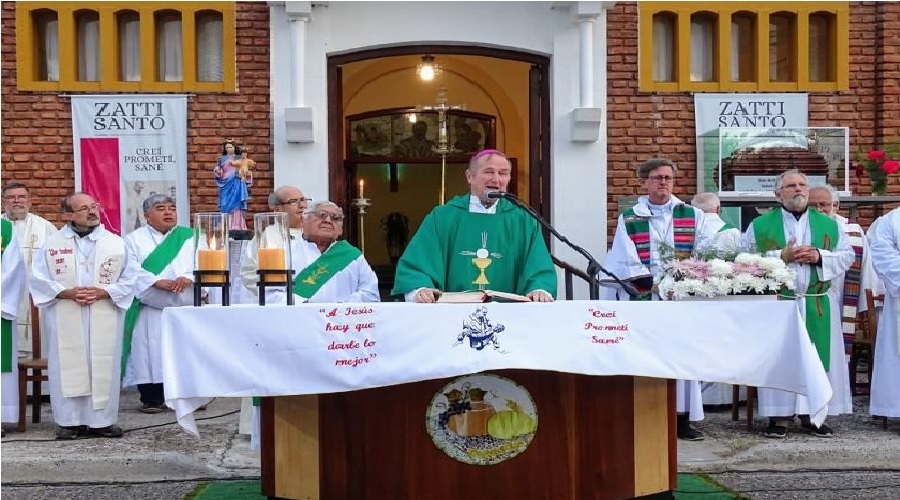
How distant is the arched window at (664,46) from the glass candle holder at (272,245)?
680 centimetres

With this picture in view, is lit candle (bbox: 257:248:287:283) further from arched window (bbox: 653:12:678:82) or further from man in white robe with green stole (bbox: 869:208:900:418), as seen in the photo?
arched window (bbox: 653:12:678:82)

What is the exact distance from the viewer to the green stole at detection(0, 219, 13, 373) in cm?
823

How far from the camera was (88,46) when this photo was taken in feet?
36.1

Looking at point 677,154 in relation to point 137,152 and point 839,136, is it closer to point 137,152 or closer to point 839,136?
point 839,136

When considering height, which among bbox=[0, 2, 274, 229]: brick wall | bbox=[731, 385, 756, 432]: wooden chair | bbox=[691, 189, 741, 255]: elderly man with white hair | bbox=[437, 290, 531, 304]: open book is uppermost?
bbox=[0, 2, 274, 229]: brick wall

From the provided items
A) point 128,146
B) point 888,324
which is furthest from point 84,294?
point 888,324

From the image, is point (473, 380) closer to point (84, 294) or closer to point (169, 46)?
point (84, 294)

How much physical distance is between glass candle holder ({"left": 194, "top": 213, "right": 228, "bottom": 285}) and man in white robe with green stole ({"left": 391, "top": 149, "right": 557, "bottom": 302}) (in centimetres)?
101

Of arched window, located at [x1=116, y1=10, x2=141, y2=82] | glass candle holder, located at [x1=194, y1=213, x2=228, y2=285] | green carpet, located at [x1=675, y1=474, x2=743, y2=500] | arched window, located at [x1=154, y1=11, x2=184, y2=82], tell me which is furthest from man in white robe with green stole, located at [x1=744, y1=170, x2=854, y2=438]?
arched window, located at [x1=116, y1=10, x2=141, y2=82]

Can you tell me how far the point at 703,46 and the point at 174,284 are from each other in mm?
6034

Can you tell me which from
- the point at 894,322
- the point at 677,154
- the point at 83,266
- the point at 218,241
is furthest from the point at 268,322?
the point at 677,154

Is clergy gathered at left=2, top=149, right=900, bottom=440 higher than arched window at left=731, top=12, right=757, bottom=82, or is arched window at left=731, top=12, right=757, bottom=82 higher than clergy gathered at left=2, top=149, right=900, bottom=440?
arched window at left=731, top=12, right=757, bottom=82

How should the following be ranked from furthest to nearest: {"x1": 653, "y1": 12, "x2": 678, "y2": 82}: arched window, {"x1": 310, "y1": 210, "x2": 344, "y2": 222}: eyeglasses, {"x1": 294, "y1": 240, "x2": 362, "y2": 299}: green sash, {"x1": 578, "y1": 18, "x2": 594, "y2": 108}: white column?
{"x1": 653, "y1": 12, "x2": 678, "y2": 82}: arched window → {"x1": 578, "y1": 18, "x2": 594, "y2": 108}: white column → {"x1": 310, "y1": 210, "x2": 344, "y2": 222}: eyeglasses → {"x1": 294, "y1": 240, "x2": 362, "y2": 299}: green sash

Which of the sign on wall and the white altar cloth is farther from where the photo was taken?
the sign on wall
